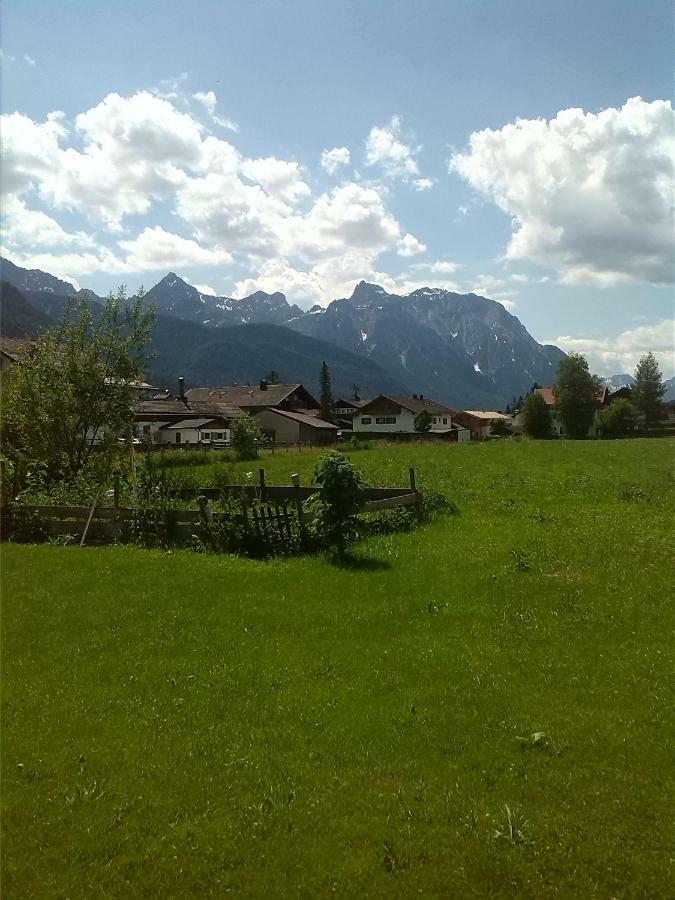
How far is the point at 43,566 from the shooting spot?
1149 centimetres

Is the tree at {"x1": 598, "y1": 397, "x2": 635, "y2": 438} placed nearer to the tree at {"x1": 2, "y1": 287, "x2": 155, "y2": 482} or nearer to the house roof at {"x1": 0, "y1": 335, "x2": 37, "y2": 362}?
the house roof at {"x1": 0, "y1": 335, "x2": 37, "y2": 362}

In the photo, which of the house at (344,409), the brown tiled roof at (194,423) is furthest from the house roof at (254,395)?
the house at (344,409)

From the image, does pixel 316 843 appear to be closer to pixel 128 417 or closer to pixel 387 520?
pixel 387 520

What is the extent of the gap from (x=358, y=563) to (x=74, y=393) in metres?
12.1

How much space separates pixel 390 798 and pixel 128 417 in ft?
57.4

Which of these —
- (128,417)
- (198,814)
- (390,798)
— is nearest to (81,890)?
(198,814)

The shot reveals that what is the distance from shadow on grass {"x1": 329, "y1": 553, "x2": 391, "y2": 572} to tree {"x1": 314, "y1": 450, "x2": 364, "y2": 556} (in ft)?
0.83

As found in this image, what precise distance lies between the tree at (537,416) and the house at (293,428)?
3019 cm

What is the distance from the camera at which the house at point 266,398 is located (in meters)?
98.1

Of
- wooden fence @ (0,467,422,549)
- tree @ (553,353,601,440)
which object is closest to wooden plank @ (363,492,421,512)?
wooden fence @ (0,467,422,549)

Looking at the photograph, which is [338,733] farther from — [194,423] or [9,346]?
[194,423]

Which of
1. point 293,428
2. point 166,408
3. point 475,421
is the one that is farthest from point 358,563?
point 475,421

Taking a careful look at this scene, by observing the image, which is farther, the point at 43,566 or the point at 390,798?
the point at 43,566

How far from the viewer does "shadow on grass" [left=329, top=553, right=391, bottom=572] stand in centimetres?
1143
